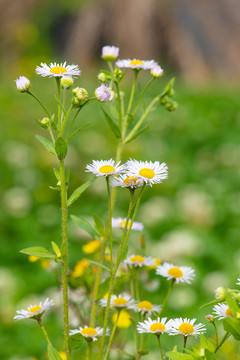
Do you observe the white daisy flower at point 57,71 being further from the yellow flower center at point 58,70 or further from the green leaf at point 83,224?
the green leaf at point 83,224

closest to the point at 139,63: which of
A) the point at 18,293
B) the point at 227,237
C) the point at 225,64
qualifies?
the point at 18,293

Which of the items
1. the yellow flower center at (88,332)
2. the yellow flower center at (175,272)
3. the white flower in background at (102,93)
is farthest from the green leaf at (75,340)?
the white flower in background at (102,93)

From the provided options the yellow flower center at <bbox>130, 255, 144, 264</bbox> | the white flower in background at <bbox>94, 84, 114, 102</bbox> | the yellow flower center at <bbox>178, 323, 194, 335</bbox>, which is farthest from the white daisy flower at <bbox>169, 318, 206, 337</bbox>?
the white flower in background at <bbox>94, 84, 114, 102</bbox>

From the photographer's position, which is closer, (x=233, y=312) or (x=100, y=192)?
(x=233, y=312)

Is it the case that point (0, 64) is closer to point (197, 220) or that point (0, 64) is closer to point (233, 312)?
point (197, 220)

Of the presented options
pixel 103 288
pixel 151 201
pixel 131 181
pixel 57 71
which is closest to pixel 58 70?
pixel 57 71
